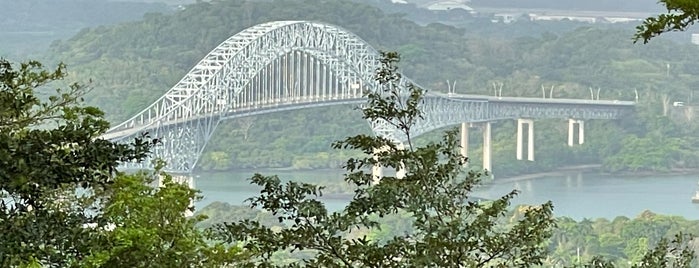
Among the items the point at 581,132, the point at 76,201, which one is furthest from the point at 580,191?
the point at 76,201

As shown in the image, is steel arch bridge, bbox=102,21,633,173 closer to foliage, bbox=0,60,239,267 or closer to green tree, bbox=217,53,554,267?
foliage, bbox=0,60,239,267

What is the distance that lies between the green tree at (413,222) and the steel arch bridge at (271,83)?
30.4 meters

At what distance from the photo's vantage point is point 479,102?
50250mm

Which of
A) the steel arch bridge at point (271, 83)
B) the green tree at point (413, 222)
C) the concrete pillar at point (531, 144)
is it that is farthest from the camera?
the concrete pillar at point (531, 144)

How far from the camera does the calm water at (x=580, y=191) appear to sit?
4419cm

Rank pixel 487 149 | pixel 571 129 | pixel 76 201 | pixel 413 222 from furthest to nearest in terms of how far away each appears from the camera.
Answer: pixel 571 129, pixel 487 149, pixel 76 201, pixel 413 222

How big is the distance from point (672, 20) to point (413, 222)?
→ 57.8 inches

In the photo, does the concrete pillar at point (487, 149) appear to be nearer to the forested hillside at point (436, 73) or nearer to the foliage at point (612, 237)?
the forested hillside at point (436, 73)

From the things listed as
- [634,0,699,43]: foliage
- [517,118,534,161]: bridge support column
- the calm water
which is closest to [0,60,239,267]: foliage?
[634,0,699,43]: foliage

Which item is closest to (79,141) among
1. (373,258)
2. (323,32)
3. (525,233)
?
(373,258)

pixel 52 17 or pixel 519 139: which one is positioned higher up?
pixel 52 17

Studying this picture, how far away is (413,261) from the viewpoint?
581 centimetres

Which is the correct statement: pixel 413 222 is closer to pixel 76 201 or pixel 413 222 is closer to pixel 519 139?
pixel 76 201

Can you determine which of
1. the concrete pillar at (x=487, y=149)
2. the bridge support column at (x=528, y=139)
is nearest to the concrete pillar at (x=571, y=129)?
the bridge support column at (x=528, y=139)
